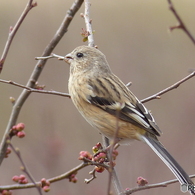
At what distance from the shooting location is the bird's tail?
3.26 meters

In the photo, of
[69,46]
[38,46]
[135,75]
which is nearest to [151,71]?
[135,75]

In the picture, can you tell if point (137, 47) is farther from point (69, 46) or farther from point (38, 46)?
point (38, 46)

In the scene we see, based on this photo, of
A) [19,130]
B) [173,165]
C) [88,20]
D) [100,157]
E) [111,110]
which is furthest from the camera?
[88,20]

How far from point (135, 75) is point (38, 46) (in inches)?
126

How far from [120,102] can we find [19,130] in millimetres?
1479

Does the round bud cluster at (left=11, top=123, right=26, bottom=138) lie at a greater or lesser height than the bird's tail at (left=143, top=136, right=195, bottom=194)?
greater

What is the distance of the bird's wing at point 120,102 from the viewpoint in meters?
4.40

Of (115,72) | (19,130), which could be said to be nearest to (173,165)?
(19,130)

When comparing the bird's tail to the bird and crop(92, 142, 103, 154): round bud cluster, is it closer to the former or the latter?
the bird

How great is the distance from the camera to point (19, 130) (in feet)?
11.0

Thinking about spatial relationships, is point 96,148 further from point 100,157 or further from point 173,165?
point 173,165

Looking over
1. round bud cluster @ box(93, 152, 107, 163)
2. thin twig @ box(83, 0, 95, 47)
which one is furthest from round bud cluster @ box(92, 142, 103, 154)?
thin twig @ box(83, 0, 95, 47)

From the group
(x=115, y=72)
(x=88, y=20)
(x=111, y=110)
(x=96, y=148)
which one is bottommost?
(x=96, y=148)

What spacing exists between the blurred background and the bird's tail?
1.44m
